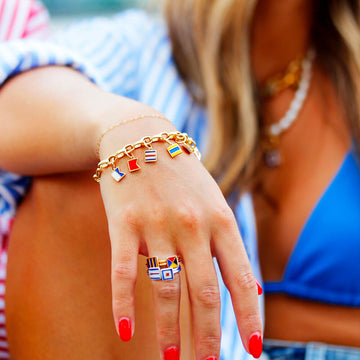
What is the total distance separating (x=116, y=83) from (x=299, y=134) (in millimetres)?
500

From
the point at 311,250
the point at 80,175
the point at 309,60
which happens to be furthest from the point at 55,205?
the point at 309,60

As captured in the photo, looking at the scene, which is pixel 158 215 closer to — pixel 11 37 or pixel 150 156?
pixel 150 156

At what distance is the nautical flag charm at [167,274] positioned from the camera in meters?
0.48

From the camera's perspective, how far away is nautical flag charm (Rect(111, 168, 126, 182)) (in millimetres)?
524

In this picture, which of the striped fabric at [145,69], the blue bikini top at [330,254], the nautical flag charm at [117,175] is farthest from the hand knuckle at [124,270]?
the blue bikini top at [330,254]

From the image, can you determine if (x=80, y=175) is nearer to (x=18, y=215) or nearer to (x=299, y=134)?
(x=18, y=215)

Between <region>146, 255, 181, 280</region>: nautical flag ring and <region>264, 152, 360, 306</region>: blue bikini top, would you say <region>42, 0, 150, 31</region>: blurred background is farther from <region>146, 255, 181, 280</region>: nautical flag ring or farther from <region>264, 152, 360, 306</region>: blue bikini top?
<region>146, 255, 181, 280</region>: nautical flag ring

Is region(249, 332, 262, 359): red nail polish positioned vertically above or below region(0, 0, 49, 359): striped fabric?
below

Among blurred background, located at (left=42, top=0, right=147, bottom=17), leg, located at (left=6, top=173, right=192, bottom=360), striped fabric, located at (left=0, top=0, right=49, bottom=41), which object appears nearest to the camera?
leg, located at (left=6, top=173, right=192, bottom=360)

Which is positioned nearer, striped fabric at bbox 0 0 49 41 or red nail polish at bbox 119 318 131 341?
red nail polish at bbox 119 318 131 341

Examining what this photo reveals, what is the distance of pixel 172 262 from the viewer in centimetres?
48

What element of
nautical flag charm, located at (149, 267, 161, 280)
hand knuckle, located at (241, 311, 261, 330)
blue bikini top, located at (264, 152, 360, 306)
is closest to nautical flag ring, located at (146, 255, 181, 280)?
nautical flag charm, located at (149, 267, 161, 280)

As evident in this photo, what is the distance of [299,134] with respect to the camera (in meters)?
1.16

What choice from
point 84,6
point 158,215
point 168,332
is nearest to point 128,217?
point 158,215
